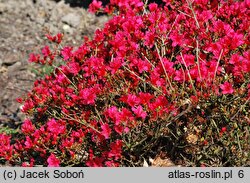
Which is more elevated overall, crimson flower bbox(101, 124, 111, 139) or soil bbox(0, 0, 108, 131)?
crimson flower bbox(101, 124, 111, 139)

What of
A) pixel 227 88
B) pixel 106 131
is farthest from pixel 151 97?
pixel 227 88

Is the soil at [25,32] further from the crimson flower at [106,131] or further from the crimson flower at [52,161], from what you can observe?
the crimson flower at [106,131]

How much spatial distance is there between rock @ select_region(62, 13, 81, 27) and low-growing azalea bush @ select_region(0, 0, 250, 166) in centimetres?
311

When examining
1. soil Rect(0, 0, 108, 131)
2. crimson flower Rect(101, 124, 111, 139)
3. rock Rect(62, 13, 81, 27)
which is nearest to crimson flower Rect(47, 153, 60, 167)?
crimson flower Rect(101, 124, 111, 139)

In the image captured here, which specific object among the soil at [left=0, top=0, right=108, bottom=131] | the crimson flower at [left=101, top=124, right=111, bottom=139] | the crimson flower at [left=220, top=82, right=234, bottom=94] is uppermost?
the crimson flower at [left=220, top=82, right=234, bottom=94]

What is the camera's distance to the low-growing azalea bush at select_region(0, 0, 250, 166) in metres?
2.77

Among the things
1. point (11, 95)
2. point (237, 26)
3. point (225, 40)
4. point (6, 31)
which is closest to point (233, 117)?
point (225, 40)

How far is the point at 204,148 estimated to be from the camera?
2879mm

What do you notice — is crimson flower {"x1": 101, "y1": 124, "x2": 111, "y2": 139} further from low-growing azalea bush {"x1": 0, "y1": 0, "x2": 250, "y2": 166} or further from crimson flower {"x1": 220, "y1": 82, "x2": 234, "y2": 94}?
crimson flower {"x1": 220, "y1": 82, "x2": 234, "y2": 94}

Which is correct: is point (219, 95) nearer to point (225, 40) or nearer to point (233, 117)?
point (233, 117)

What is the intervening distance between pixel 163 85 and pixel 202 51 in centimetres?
49

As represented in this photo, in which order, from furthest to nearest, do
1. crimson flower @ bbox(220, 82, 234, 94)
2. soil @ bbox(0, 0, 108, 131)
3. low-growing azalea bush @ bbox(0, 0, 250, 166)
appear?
soil @ bbox(0, 0, 108, 131), low-growing azalea bush @ bbox(0, 0, 250, 166), crimson flower @ bbox(220, 82, 234, 94)

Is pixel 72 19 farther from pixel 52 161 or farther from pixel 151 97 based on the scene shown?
pixel 151 97

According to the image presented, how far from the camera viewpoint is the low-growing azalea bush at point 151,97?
9.09 ft
